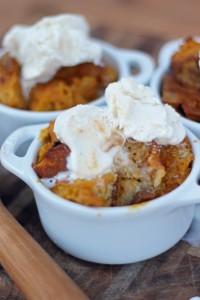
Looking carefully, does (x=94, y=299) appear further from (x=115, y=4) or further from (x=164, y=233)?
(x=115, y=4)

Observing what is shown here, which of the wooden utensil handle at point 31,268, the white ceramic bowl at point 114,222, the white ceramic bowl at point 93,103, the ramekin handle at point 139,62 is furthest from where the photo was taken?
the ramekin handle at point 139,62

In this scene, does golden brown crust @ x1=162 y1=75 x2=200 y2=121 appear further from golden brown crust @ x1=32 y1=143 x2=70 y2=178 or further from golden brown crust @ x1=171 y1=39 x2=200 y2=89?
golden brown crust @ x1=32 y1=143 x2=70 y2=178

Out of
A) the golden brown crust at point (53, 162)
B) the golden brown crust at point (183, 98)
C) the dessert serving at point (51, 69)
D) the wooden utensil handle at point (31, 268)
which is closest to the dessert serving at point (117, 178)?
the golden brown crust at point (53, 162)

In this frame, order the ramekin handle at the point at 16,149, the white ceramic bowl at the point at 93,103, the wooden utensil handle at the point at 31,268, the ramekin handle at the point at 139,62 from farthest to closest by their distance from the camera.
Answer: the ramekin handle at the point at 139,62, the white ceramic bowl at the point at 93,103, the ramekin handle at the point at 16,149, the wooden utensil handle at the point at 31,268

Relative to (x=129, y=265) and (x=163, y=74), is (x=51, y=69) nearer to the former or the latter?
(x=163, y=74)

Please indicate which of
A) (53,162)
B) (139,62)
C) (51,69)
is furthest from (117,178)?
(139,62)

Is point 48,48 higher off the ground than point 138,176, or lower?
higher

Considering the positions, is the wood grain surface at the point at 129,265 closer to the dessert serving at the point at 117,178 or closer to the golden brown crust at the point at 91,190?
the dessert serving at the point at 117,178
